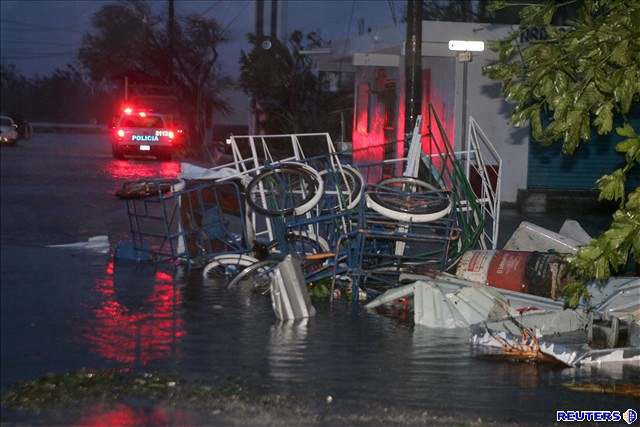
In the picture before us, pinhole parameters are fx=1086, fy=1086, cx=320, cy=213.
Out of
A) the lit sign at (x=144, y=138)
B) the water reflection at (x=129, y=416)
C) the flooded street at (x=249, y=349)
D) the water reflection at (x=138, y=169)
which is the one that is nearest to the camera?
the water reflection at (x=129, y=416)

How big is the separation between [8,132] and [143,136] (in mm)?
9816

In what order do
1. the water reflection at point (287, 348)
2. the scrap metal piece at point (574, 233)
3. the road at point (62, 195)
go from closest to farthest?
the water reflection at point (287, 348)
the scrap metal piece at point (574, 233)
the road at point (62, 195)

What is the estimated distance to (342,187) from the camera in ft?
38.1

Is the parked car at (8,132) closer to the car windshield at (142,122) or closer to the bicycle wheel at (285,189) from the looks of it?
the car windshield at (142,122)

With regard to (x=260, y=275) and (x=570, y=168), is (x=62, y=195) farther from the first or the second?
(x=260, y=275)

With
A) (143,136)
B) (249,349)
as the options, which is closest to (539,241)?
(249,349)

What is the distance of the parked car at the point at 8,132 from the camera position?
43656 millimetres

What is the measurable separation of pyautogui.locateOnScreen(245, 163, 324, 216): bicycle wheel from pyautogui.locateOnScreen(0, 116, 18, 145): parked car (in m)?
34.8

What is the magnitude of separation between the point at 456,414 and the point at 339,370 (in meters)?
1.25

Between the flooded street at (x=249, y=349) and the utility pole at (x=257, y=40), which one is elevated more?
the utility pole at (x=257, y=40)

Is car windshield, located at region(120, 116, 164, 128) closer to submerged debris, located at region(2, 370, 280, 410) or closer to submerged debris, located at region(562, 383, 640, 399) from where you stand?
submerged debris, located at region(2, 370, 280, 410)

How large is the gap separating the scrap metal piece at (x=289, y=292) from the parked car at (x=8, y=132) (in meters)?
36.8

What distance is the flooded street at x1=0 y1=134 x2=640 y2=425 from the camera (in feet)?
22.5

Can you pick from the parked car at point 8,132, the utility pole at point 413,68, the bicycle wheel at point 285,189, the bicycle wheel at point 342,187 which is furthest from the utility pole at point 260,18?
the bicycle wheel at point 285,189
